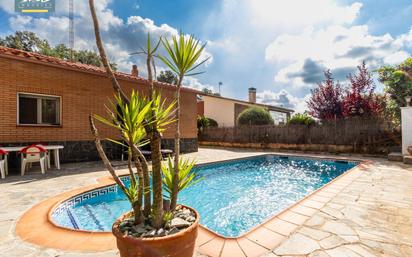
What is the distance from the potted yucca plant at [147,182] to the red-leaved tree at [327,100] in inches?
567

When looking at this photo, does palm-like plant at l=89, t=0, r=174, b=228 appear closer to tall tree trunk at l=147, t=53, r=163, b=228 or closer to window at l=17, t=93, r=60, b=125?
tall tree trunk at l=147, t=53, r=163, b=228

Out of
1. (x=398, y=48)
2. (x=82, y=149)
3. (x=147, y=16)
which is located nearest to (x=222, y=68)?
(x=147, y=16)

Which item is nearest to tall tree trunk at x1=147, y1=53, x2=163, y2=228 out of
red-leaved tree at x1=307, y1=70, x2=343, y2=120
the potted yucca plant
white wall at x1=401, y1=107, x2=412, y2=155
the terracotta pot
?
the potted yucca plant

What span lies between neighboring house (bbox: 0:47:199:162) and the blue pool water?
3802mm

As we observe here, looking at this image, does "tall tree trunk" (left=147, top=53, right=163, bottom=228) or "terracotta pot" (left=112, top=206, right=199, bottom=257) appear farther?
"tall tree trunk" (left=147, top=53, right=163, bottom=228)

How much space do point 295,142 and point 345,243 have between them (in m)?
12.9

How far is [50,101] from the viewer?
27.1 ft

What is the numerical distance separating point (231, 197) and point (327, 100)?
11789 mm

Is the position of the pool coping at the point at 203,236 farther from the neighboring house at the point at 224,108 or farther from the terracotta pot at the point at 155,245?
the neighboring house at the point at 224,108

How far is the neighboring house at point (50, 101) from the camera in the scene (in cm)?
718

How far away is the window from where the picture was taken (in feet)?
25.0

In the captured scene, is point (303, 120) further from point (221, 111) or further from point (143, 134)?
point (143, 134)

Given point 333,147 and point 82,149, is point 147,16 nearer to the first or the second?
point 82,149

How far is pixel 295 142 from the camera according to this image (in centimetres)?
1451
